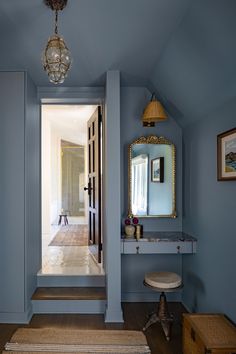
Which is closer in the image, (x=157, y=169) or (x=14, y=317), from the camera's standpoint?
(x=14, y=317)

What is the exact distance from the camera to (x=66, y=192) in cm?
984

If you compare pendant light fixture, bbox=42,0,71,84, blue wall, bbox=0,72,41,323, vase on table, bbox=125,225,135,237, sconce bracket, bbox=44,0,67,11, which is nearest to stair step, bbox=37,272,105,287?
blue wall, bbox=0,72,41,323

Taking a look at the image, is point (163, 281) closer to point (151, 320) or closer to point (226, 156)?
point (151, 320)

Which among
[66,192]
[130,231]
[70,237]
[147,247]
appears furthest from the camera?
[66,192]

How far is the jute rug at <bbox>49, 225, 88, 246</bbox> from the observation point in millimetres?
5711

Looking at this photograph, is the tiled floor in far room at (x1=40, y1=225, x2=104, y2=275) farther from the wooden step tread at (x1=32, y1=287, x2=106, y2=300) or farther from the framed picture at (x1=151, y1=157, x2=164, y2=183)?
the framed picture at (x1=151, y1=157, x2=164, y2=183)

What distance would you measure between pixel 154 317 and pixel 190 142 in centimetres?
182

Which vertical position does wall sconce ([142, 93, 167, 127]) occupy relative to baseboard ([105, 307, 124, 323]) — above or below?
above

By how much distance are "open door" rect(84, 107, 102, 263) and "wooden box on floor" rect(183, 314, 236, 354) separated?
194cm

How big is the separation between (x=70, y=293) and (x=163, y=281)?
1.18 meters

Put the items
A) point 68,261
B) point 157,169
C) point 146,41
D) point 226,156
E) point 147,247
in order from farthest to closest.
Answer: point 68,261 → point 157,169 → point 147,247 → point 146,41 → point 226,156

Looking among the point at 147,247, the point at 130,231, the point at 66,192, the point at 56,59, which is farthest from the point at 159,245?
the point at 66,192

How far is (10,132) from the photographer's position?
312 cm

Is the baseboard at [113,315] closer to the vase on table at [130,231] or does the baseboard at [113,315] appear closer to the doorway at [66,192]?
the doorway at [66,192]
